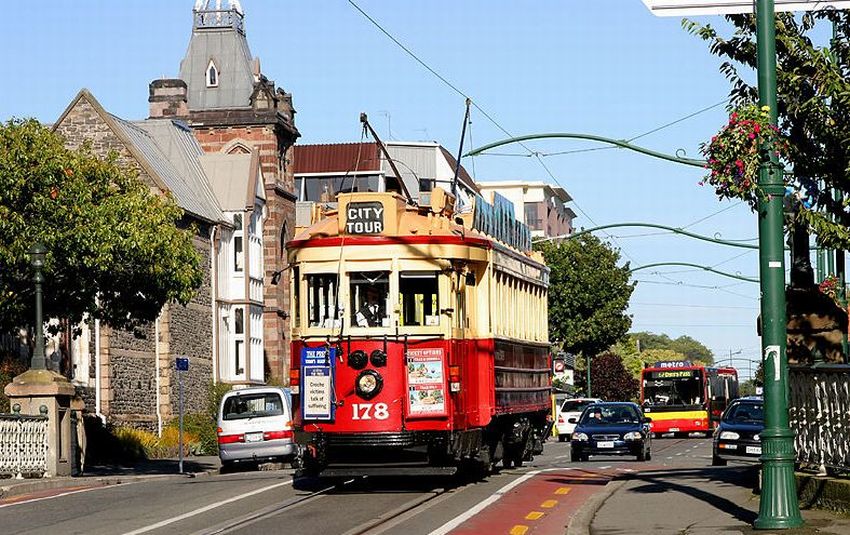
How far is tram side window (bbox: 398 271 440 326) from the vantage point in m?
22.1

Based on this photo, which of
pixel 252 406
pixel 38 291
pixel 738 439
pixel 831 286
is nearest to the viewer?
pixel 831 286

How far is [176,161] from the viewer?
65312mm

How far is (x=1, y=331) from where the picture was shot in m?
35.2

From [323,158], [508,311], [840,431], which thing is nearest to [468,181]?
[323,158]

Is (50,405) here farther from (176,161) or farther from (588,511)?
(176,161)

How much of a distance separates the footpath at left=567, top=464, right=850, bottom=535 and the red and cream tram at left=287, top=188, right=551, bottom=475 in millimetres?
2533

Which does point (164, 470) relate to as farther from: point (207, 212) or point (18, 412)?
point (207, 212)

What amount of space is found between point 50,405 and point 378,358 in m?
12.3

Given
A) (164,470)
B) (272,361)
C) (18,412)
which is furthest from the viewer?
(272,361)

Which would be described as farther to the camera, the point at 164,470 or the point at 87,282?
the point at 164,470

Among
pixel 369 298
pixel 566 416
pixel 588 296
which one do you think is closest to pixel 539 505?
pixel 369 298

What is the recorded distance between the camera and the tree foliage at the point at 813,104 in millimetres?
18641

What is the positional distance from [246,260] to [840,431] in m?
49.6

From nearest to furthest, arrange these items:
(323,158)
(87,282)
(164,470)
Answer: (87,282) < (164,470) < (323,158)
